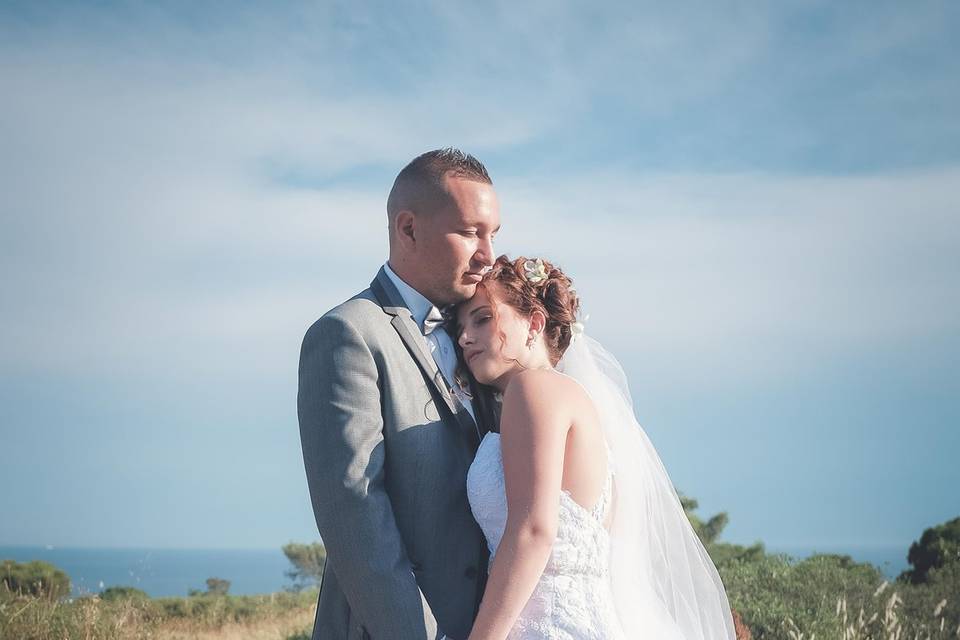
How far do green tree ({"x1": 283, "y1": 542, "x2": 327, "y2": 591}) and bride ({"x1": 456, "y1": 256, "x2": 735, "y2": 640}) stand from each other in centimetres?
2013

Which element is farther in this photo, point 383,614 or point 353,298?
point 353,298

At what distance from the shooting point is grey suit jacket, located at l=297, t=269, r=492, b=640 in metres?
3.39

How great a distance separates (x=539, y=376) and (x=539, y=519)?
536 millimetres

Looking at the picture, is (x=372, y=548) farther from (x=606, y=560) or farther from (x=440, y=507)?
(x=606, y=560)

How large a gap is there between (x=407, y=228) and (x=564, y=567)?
5.02 ft

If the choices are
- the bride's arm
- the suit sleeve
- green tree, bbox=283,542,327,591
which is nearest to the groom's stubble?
the suit sleeve

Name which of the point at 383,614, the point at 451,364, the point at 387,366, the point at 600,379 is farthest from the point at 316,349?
the point at 600,379

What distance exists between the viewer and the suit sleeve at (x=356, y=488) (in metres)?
3.37

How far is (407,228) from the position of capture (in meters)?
4.04

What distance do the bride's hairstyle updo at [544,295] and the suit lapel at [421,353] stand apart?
326mm

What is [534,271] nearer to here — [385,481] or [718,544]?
[385,481]

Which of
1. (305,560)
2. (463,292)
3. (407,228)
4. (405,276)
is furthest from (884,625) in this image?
(305,560)

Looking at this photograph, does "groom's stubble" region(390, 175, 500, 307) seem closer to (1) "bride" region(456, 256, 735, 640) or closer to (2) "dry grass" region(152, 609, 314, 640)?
(1) "bride" region(456, 256, 735, 640)

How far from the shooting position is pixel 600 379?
4234mm
